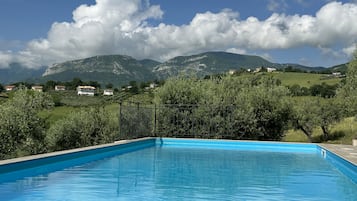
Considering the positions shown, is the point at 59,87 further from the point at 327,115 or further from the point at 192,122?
the point at 192,122

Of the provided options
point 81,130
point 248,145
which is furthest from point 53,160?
point 81,130

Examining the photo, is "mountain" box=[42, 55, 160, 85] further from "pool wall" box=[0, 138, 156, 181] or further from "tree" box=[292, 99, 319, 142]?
"pool wall" box=[0, 138, 156, 181]

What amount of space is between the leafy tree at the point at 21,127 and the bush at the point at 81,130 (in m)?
0.72

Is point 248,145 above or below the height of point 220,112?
below

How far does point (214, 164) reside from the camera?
1053 cm

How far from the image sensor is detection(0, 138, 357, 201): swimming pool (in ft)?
21.3

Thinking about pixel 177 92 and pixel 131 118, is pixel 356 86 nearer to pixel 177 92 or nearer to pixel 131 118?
pixel 177 92

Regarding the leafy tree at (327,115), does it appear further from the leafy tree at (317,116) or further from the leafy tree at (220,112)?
the leafy tree at (220,112)

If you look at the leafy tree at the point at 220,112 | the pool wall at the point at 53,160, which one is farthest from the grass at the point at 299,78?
the pool wall at the point at 53,160

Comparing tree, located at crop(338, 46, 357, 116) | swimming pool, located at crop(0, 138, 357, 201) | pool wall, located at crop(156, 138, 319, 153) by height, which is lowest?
swimming pool, located at crop(0, 138, 357, 201)

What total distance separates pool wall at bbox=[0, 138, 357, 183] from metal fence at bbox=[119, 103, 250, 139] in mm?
888

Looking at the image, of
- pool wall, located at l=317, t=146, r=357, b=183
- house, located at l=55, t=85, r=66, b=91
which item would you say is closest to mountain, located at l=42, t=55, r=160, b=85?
house, located at l=55, t=85, r=66, b=91

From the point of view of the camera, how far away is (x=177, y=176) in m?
8.45

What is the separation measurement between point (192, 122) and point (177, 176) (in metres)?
8.11
